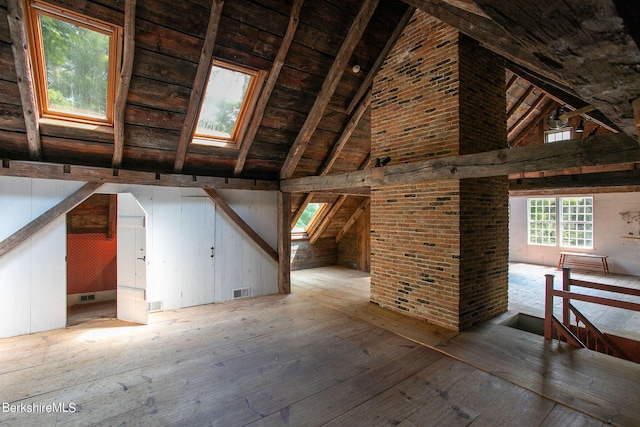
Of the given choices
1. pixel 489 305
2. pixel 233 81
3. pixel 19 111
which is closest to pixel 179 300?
pixel 19 111

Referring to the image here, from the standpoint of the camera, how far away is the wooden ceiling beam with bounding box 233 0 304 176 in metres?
4.13

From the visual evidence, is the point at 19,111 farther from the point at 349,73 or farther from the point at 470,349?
the point at 470,349

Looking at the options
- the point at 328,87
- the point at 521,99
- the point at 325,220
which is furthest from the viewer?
the point at 325,220

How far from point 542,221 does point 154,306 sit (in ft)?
36.2

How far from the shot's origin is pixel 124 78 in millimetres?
3758

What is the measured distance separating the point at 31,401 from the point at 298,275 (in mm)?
5751

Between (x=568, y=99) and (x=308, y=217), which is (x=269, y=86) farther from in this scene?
(x=308, y=217)

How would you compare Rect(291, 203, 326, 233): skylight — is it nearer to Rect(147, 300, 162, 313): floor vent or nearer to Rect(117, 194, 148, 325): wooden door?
Rect(147, 300, 162, 313): floor vent

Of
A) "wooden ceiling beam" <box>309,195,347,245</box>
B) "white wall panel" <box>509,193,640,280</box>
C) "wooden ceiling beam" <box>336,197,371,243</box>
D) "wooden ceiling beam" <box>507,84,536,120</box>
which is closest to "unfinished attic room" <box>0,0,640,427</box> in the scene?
"wooden ceiling beam" <box>507,84,536,120</box>

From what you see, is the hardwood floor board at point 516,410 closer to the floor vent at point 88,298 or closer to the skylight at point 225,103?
the skylight at point 225,103

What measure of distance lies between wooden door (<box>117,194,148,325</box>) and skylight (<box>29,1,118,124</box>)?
53.8 inches

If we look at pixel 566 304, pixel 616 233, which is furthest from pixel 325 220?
pixel 616 233

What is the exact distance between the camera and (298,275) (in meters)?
8.18

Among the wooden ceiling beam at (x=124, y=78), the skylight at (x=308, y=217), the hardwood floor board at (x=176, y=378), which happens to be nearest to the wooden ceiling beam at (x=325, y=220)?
the skylight at (x=308, y=217)
